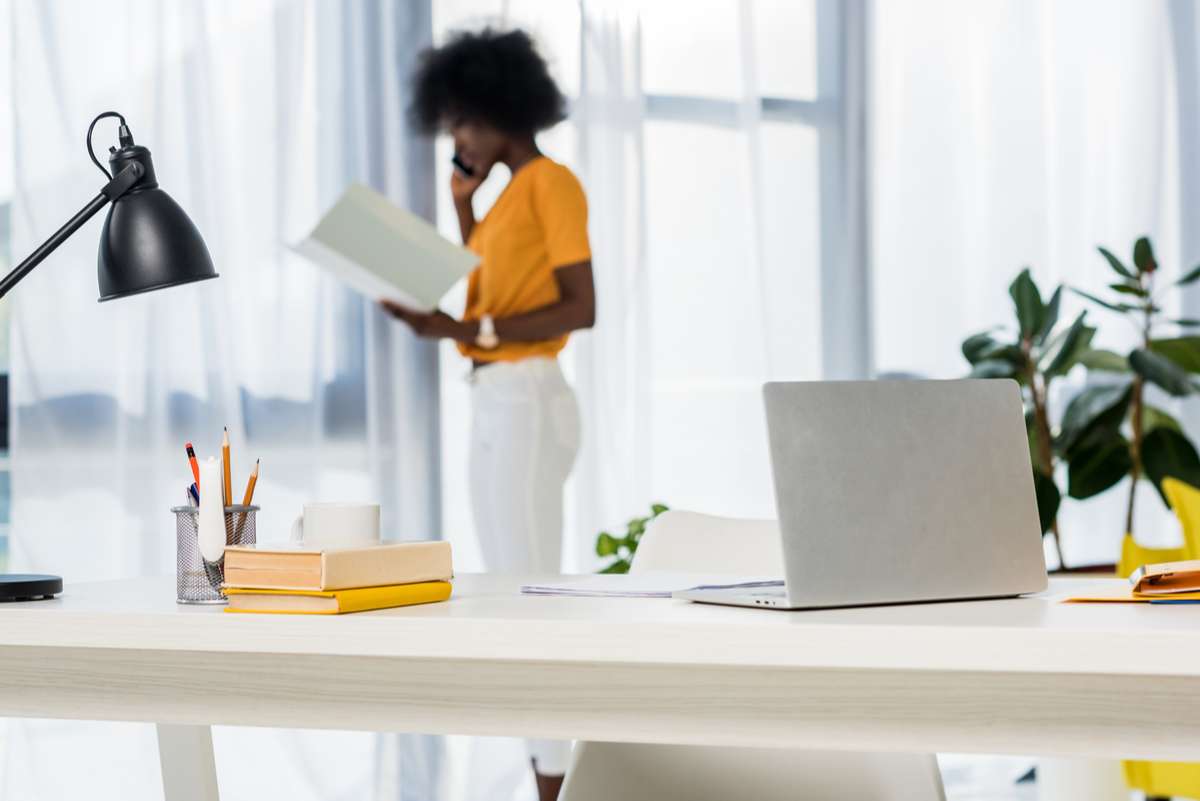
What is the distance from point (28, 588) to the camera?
3.77 ft

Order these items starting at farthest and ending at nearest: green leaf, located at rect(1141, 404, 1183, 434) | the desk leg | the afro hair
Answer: green leaf, located at rect(1141, 404, 1183, 434)
the afro hair
the desk leg

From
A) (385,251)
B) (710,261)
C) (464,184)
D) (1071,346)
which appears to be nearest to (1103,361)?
(1071,346)

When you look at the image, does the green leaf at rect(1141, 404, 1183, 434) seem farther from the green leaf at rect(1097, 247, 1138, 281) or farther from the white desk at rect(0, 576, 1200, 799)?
the white desk at rect(0, 576, 1200, 799)

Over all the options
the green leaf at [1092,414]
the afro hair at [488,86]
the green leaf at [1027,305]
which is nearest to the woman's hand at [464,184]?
the afro hair at [488,86]

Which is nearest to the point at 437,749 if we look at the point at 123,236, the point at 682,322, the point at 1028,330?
the point at 682,322

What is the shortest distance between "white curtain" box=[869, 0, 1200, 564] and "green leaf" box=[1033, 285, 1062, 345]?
407 millimetres

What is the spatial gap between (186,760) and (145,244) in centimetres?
61

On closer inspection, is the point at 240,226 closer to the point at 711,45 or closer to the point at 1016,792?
the point at 711,45

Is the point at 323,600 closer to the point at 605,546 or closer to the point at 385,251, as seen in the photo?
the point at 385,251

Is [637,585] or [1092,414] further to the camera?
[1092,414]

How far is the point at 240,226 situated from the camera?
2938 mm

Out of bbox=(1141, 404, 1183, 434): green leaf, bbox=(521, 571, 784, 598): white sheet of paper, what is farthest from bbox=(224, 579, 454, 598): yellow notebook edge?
bbox=(1141, 404, 1183, 434): green leaf

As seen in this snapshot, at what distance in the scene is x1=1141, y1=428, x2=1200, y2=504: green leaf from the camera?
A: 292 centimetres

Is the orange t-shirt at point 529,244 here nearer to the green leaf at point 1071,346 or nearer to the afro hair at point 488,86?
the afro hair at point 488,86
